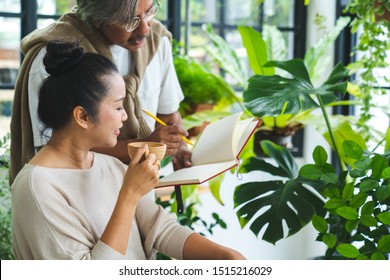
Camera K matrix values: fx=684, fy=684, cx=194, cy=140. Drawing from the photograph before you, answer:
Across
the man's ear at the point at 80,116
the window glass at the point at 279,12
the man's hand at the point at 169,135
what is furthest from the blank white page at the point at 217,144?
the window glass at the point at 279,12

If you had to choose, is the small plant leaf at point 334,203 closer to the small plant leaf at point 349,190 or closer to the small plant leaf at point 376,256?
the small plant leaf at point 349,190

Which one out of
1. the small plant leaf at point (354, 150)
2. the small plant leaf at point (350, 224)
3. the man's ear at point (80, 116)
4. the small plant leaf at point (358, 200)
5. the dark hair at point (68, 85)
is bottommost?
the small plant leaf at point (350, 224)

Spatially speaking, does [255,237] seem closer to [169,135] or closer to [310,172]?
[310,172]

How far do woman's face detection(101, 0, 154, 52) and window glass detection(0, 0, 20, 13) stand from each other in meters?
1.84

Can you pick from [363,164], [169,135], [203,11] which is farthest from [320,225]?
[203,11]

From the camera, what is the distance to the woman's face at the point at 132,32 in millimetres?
2043

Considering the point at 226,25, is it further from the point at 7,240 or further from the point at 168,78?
the point at 7,240

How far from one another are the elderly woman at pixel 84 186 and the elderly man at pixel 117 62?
6.2 inches

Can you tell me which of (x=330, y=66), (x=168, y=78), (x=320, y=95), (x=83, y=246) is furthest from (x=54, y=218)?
(x=330, y=66)

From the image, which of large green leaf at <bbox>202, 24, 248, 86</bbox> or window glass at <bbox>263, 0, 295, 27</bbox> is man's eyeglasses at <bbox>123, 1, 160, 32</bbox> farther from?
window glass at <bbox>263, 0, 295, 27</bbox>

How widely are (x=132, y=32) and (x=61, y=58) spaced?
0.32m

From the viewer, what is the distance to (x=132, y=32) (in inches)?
82.0

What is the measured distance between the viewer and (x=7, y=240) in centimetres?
266

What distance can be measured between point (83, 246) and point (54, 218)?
0.35ft
